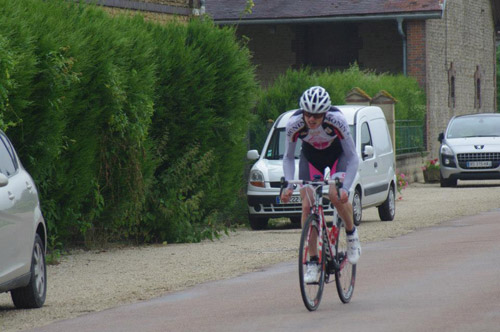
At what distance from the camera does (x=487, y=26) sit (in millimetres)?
48094

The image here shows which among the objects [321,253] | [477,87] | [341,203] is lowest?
[321,253]

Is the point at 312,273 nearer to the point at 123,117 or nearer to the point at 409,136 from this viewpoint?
the point at 123,117

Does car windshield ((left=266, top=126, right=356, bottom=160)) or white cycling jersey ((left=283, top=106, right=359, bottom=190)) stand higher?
white cycling jersey ((left=283, top=106, right=359, bottom=190))

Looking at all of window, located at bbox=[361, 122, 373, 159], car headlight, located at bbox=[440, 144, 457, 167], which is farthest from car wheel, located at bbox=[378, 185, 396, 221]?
car headlight, located at bbox=[440, 144, 457, 167]

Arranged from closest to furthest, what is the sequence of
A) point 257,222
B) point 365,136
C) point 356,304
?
point 356,304 < point 257,222 < point 365,136

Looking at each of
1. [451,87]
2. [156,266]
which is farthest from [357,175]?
[451,87]

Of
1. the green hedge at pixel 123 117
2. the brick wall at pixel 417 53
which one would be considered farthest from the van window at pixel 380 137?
the brick wall at pixel 417 53

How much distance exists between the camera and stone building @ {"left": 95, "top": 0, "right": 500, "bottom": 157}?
37.2 m

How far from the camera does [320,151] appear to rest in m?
10.0

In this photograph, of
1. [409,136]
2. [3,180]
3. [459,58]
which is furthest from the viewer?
[459,58]

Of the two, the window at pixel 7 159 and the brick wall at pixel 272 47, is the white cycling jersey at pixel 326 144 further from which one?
the brick wall at pixel 272 47

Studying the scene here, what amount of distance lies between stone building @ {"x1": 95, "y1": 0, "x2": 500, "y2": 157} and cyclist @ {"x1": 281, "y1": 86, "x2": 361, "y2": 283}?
25713 mm

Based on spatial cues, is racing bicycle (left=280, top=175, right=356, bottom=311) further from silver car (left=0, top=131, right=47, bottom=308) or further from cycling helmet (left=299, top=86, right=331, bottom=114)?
silver car (left=0, top=131, right=47, bottom=308)

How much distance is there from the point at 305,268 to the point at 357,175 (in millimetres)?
8985
